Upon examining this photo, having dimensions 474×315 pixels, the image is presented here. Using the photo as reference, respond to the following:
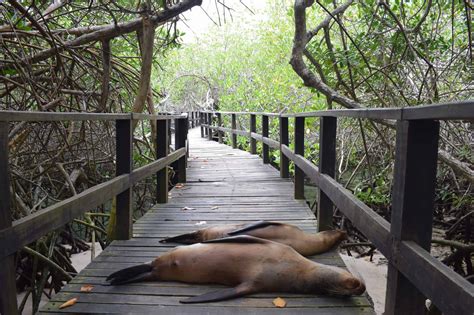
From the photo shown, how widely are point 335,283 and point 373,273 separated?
5226mm

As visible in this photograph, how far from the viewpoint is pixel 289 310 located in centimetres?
A: 246

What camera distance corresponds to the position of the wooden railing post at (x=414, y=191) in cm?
182

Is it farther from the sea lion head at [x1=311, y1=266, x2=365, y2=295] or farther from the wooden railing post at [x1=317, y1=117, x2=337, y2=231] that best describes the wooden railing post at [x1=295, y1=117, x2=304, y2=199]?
the sea lion head at [x1=311, y1=266, x2=365, y2=295]

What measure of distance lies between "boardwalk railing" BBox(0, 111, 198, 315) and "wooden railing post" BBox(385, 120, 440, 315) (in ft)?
5.27

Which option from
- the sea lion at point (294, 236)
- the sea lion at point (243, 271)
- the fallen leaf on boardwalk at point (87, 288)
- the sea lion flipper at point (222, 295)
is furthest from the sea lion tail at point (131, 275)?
the sea lion at point (294, 236)

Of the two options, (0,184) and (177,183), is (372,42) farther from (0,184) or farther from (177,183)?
(0,184)

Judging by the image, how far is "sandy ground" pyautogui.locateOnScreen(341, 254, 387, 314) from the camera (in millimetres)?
6508

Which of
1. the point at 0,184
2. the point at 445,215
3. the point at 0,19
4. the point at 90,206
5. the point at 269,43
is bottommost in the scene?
the point at 445,215

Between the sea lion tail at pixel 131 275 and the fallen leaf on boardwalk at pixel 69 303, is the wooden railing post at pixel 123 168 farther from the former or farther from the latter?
the fallen leaf on boardwalk at pixel 69 303

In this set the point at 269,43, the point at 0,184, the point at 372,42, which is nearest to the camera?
the point at 0,184

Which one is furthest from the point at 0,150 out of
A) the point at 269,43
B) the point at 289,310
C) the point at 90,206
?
the point at 269,43

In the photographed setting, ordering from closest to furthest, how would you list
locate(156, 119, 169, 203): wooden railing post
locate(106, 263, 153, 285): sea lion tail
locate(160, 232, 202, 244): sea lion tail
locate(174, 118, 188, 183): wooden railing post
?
locate(106, 263, 153, 285): sea lion tail, locate(160, 232, 202, 244): sea lion tail, locate(156, 119, 169, 203): wooden railing post, locate(174, 118, 188, 183): wooden railing post

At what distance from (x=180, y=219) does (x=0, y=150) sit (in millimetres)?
2925

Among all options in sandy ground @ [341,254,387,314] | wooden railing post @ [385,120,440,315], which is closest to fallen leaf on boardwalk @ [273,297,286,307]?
wooden railing post @ [385,120,440,315]
